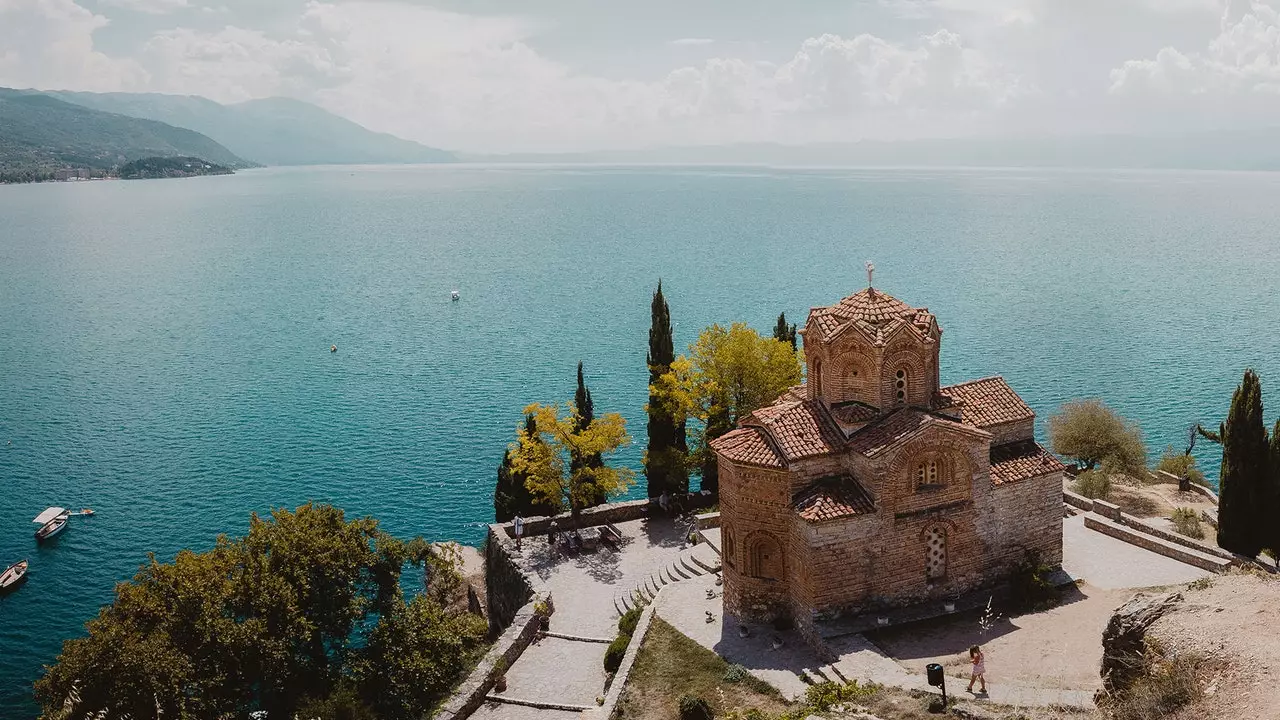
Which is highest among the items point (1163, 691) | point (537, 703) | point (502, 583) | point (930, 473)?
point (930, 473)

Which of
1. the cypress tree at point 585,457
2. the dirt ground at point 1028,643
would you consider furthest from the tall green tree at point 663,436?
the dirt ground at point 1028,643

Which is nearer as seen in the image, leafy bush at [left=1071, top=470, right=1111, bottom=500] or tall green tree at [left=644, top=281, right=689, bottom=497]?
leafy bush at [left=1071, top=470, right=1111, bottom=500]

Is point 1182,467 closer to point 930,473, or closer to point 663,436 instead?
point 930,473

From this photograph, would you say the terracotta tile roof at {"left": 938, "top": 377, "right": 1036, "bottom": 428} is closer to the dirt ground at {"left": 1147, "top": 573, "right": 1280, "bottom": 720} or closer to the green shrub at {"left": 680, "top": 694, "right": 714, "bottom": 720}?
the dirt ground at {"left": 1147, "top": 573, "right": 1280, "bottom": 720}

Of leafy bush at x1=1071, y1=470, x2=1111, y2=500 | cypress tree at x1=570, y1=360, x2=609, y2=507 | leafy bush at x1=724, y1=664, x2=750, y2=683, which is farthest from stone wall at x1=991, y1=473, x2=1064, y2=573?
cypress tree at x1=570, y1=360, x2=609, y2=507

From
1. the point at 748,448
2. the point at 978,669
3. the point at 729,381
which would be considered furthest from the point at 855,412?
the point at 729,381

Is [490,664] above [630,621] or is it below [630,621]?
below
